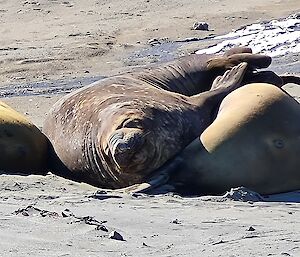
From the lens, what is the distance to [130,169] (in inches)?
227

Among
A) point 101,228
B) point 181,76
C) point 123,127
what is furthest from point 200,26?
point 101,228

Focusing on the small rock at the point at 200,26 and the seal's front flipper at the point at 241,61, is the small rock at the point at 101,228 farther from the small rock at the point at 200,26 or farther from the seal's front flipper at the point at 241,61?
the small rock at the point at 200,26

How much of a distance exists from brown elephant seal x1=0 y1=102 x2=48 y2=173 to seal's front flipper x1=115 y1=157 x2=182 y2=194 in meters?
1.01

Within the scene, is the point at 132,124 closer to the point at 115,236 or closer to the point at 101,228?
the point at 101,228

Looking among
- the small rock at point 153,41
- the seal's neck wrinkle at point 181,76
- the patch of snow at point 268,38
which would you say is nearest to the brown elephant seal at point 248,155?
the seal's neck wrinkle at point 181,76

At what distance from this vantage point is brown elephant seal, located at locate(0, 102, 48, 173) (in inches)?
262

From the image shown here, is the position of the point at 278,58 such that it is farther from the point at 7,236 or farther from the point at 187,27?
the point at 7,236

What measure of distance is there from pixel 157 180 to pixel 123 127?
380 mm

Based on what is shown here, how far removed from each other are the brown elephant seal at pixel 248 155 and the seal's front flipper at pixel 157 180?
0.11ft

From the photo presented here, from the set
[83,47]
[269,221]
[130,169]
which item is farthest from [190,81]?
[83,47]

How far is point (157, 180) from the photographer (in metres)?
5.88

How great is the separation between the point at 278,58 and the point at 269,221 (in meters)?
6.79

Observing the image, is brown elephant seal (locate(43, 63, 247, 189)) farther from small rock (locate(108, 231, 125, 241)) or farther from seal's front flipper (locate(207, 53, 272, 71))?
A: small rock (locate(108, 231, 125, 241))

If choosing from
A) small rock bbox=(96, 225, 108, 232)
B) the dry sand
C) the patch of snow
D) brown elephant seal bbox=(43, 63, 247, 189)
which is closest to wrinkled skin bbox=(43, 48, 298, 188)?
brown elephant seal bbox=(43, 63, 247, 189)
